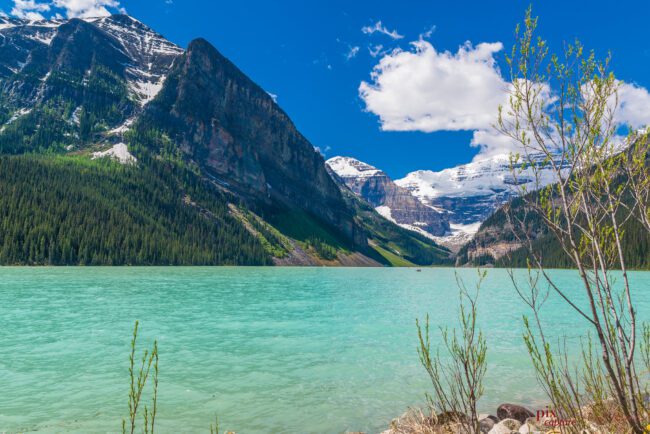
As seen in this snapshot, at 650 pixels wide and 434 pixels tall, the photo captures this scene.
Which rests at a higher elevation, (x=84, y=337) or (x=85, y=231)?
(x=85, y=231)

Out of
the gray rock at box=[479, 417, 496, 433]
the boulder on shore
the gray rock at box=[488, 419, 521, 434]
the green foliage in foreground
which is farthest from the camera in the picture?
the green foliage in foreground

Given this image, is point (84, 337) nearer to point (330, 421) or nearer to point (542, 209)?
point (330, 421)

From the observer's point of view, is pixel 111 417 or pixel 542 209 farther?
pixel 111 417

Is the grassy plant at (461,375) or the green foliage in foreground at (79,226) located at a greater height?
the green foliage in foreground at (79,226)

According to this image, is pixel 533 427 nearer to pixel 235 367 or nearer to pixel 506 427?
pixel 506 427

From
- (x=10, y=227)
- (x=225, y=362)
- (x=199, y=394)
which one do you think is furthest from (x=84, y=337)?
(x=10, y=227)

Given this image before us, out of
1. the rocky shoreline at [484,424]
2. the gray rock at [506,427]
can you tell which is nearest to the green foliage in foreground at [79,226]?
the rocky shoreline at [484,424]

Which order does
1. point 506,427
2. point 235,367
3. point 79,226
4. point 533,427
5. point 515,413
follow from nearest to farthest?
1. point 533,427
2. point 506,427
3. point 515,413
4. point 235,367
5. point 79,226

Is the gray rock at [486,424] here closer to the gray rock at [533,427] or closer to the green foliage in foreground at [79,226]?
the gray rock at [533,427]

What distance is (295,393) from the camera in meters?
15.8

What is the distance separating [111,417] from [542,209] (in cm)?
1341

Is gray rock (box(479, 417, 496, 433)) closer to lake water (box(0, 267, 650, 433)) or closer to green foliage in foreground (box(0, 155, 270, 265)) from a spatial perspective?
lake water (box(0, 267, 650, 433))

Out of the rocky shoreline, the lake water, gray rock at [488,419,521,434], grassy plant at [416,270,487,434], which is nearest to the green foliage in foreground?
the lake water

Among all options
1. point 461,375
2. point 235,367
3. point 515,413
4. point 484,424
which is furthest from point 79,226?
point 461,375
